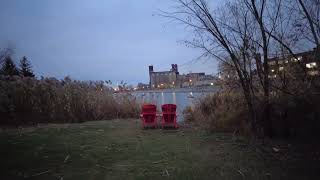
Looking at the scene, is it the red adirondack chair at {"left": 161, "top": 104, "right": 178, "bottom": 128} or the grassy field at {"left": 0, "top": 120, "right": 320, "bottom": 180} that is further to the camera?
the red adirondack chair at {"left": 161, "top": 104, "right": 178, "bottom": 128}

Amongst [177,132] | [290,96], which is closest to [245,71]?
[290,96]

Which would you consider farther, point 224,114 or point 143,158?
point 224,114

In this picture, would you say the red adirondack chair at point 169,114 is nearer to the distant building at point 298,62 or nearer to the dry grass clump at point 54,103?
the distant building at point 298,62

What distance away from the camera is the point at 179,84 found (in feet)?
57.8

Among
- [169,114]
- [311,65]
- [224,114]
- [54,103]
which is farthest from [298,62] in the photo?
[54,103]

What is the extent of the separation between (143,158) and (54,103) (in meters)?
9.31

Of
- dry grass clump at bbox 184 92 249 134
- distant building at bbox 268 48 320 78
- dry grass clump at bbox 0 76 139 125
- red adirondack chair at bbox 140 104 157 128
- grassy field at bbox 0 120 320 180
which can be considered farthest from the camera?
dry grass clump at bbox 0 76 139 125

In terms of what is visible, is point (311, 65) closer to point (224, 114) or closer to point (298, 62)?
point (298, 62)

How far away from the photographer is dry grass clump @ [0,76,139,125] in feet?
48.0

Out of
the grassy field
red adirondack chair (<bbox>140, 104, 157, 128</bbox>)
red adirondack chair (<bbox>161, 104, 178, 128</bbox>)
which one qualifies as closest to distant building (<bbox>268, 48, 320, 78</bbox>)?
the grassy field

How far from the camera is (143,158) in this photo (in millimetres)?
7207

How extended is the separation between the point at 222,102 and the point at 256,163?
610 centimetres

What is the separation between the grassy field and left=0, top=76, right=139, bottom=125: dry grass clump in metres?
4.46

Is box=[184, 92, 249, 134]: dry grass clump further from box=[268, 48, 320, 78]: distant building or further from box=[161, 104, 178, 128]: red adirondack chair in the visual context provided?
box=[268, 48, 320, 78]: distant building
